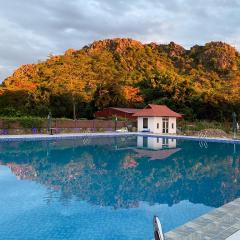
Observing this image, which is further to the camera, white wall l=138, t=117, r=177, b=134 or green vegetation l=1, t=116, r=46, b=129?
white wall l=138, t=117, r=177, b=134

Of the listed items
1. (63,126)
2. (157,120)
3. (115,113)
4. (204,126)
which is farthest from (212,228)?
(115,113)

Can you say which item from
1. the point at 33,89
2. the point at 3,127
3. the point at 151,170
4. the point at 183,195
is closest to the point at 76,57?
the point at 33,89

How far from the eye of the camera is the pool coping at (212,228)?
502 cm

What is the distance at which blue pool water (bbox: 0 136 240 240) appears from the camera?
629 centimetres

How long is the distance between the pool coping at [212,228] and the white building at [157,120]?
77.3 feet

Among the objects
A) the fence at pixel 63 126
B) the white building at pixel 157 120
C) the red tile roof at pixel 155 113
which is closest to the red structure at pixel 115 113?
the fence at pixel 63 126

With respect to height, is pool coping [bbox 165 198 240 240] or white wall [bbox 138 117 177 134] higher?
white wall [bbox 138 117 177 134]

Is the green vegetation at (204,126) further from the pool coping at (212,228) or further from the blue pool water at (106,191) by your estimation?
the pool coping at (212,228)

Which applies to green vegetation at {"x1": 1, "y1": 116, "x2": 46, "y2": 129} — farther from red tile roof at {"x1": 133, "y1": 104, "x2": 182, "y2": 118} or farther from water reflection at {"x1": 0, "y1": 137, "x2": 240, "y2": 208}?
red tile roof at {"x1": 133, "y1": 104, "x2": 182, "y2": 118}

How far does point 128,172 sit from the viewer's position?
1216 centimetres

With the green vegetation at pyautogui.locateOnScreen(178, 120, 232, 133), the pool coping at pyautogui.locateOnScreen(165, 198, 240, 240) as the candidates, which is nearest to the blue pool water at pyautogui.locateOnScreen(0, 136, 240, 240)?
the pool coping at pyautogui.locateOnScreen(165, 198, 240, 240)

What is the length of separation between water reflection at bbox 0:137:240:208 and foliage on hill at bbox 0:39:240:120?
626 inches

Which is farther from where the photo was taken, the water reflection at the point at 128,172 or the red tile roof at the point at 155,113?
the red tile roof at the point at 155,113

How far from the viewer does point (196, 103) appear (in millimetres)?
35688
